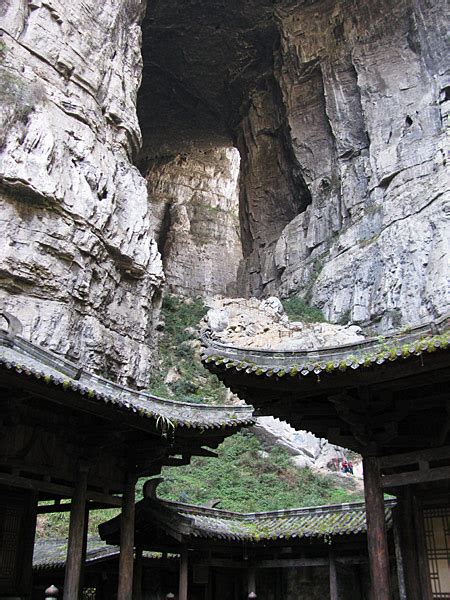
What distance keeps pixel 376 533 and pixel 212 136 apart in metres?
46.5

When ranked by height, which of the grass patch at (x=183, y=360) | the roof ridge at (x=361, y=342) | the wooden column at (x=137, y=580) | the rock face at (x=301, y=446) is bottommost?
the wooden column at (x=137, y=580)

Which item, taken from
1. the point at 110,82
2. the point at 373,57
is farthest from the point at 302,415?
the point at 373,57

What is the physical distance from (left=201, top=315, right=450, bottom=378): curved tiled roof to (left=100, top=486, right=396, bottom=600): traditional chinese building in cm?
448

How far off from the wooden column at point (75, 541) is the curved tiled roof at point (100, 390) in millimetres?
1430

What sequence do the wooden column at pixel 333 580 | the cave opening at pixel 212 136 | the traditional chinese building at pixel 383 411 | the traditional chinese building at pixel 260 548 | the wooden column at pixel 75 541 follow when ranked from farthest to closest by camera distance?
1. the cave opening at pixel 212 136
2. the wooden column at pixel 333 580
3. the traditional chinese building at pixel 260 548
4. the wooden column at pixel 75 541
5. the traditional chinese building at pixel 383 411

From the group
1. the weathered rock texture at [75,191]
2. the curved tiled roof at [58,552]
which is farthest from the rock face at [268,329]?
the curved tiled roof at [58,552]

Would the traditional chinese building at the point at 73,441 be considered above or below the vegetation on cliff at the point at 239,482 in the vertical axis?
below

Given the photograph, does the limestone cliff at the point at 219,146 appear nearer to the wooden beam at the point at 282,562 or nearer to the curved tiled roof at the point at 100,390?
the wooden beam at the point at 282,562

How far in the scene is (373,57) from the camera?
121 ft

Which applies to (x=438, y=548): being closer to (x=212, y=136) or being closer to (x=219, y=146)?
(x=212, y=136)

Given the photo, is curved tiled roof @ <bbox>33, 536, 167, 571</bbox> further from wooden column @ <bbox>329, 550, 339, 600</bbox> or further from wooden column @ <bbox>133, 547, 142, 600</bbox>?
wooden column @ <bbox>329, 550, 339, 600</bbox>

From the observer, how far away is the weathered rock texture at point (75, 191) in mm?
23109

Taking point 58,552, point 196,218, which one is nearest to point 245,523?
point 58,552

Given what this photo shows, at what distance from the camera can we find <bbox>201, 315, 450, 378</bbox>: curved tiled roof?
711 centimetres
